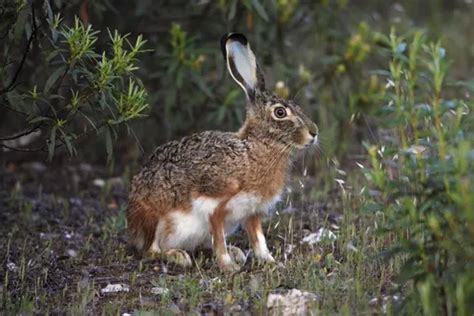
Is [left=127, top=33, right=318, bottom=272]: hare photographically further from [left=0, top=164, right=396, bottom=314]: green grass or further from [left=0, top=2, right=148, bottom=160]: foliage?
[left=0, top=2, right=148, bottom=160]: foliage

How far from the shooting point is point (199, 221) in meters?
7.36

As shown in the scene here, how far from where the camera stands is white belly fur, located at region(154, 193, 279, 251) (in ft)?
23.6

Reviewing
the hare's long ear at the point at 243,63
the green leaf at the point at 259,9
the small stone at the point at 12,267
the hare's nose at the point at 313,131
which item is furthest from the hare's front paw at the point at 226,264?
the green leaf at the point at 259,9

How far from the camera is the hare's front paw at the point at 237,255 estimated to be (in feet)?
24.2

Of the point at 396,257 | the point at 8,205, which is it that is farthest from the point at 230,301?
the point at 8,205

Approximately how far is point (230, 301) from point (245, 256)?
1373mm

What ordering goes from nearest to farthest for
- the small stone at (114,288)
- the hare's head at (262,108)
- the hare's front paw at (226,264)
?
the small stone at (114,288) < the hare's front paw at (226,264) < the hare's head at (262,108)

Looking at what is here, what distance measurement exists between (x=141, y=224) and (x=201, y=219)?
531 mm

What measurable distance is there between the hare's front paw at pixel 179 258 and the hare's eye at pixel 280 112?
1161 mm

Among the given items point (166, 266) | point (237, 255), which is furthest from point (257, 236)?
point (166, 266)

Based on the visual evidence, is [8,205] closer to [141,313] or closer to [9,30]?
[9,30]

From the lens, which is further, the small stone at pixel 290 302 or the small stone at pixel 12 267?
the small stone at pixel 12 267

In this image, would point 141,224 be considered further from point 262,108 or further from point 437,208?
point 437,208

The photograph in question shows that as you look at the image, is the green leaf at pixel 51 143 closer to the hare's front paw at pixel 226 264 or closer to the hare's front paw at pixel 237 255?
the hare's front paw at pixel 226 264
